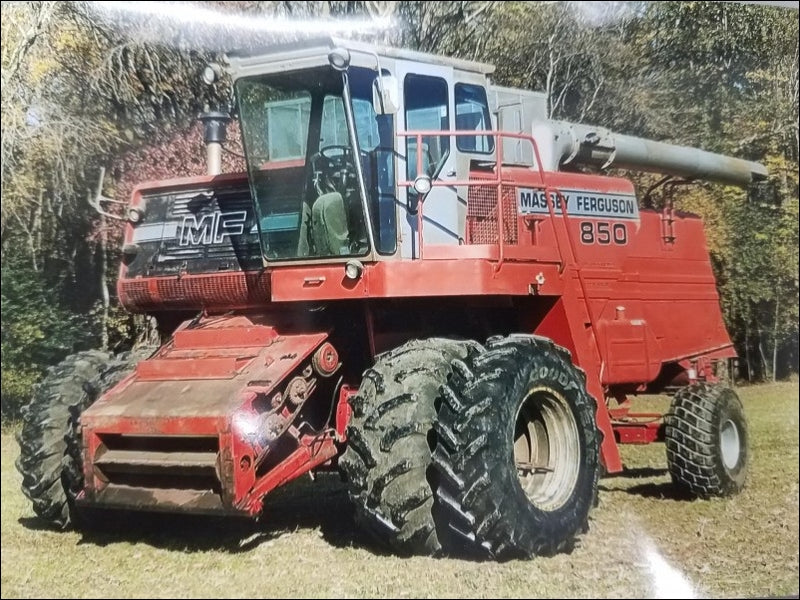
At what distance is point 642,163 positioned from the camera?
16.2ft

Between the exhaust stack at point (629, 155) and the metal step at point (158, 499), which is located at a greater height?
the exhaust stack at point (629, 155)

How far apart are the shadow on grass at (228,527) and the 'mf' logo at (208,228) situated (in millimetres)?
1305

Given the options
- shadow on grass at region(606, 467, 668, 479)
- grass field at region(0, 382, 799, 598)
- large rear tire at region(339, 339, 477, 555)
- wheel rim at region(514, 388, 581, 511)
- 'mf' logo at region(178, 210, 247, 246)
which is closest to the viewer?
grass field at region(0, 382, 799, 598)

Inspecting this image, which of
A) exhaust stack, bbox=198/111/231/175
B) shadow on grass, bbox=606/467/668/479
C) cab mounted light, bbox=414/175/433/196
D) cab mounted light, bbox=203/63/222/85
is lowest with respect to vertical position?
shadow on grass, bbox=606/467/668/479

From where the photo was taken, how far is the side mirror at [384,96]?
3.90m

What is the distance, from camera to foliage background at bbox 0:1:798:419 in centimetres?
406

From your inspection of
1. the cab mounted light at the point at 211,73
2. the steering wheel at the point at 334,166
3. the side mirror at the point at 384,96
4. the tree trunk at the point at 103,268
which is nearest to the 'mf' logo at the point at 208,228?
the tree trunk at the point at 103,268

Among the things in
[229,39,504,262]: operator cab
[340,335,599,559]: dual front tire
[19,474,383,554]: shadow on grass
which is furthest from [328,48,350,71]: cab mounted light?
[19,474,383,554]: shadow on grass

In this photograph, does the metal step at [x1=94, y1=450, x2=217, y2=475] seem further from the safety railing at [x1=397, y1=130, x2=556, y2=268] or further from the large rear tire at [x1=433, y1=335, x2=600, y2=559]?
the safety railing at [x1=397, y1=130, x2=556, y2=268]

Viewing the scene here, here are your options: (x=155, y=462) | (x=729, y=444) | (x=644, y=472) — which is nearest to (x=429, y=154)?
(x=155, y=462)

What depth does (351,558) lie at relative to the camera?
373 cm

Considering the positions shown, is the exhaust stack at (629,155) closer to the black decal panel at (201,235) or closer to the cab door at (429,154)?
the cab door at (429,154)

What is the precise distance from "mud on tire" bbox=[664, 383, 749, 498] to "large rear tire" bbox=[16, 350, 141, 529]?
3.07 m

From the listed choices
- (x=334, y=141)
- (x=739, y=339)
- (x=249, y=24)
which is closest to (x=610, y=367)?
(x=739, y=339)
